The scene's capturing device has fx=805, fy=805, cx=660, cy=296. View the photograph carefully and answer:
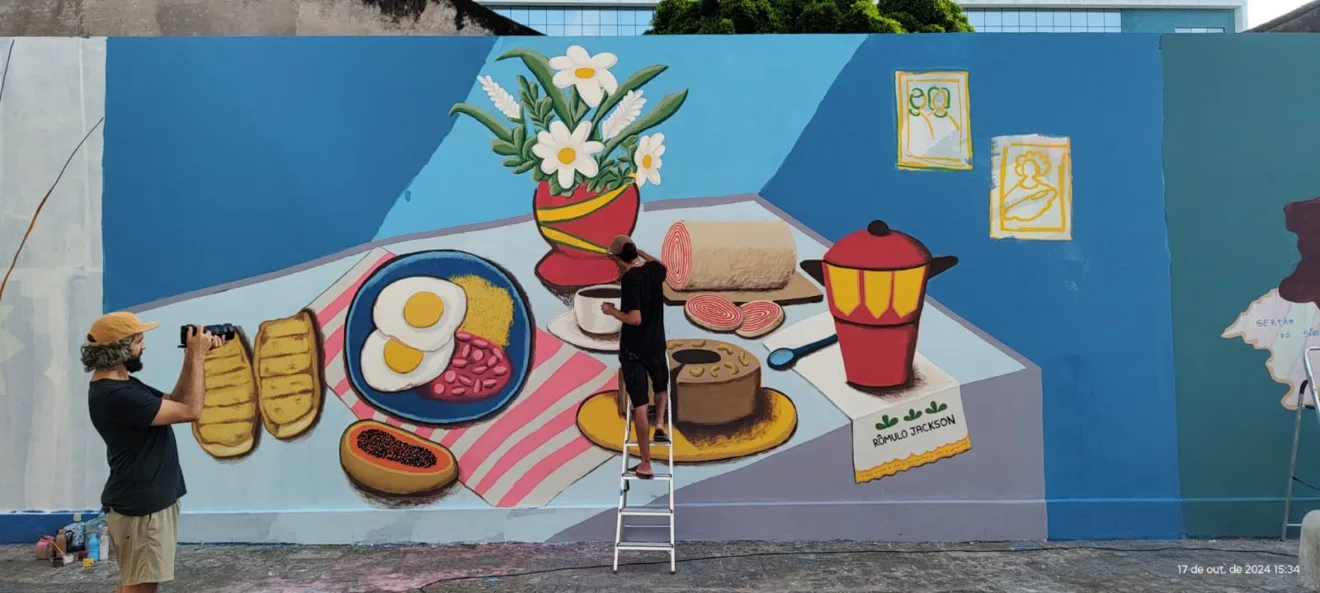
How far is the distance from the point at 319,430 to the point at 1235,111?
7.01 metres

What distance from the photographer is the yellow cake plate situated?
5.70 metres

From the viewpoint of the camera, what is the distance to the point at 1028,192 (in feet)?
19.1

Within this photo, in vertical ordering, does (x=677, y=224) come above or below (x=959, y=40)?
below

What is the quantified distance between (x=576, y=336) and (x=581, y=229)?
765mm

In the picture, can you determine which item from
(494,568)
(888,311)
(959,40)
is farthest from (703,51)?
(494,568)

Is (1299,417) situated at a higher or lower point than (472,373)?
lower

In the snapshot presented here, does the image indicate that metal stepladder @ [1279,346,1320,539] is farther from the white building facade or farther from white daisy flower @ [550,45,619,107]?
the white building facade

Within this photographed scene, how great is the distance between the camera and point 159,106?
580 cm

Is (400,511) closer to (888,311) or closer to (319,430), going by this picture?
(319,430)

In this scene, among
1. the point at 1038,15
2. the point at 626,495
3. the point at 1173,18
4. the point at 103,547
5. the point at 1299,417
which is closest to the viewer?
the point at 103,547

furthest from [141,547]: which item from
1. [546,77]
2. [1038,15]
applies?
[1038,15]

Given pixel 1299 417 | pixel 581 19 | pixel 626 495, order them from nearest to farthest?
pixel 1299 417 → pixel 626 495 → pixel 581 19

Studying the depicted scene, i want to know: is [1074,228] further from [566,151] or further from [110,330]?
[110,330]

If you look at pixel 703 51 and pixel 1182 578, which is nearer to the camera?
pixel 1182 578
